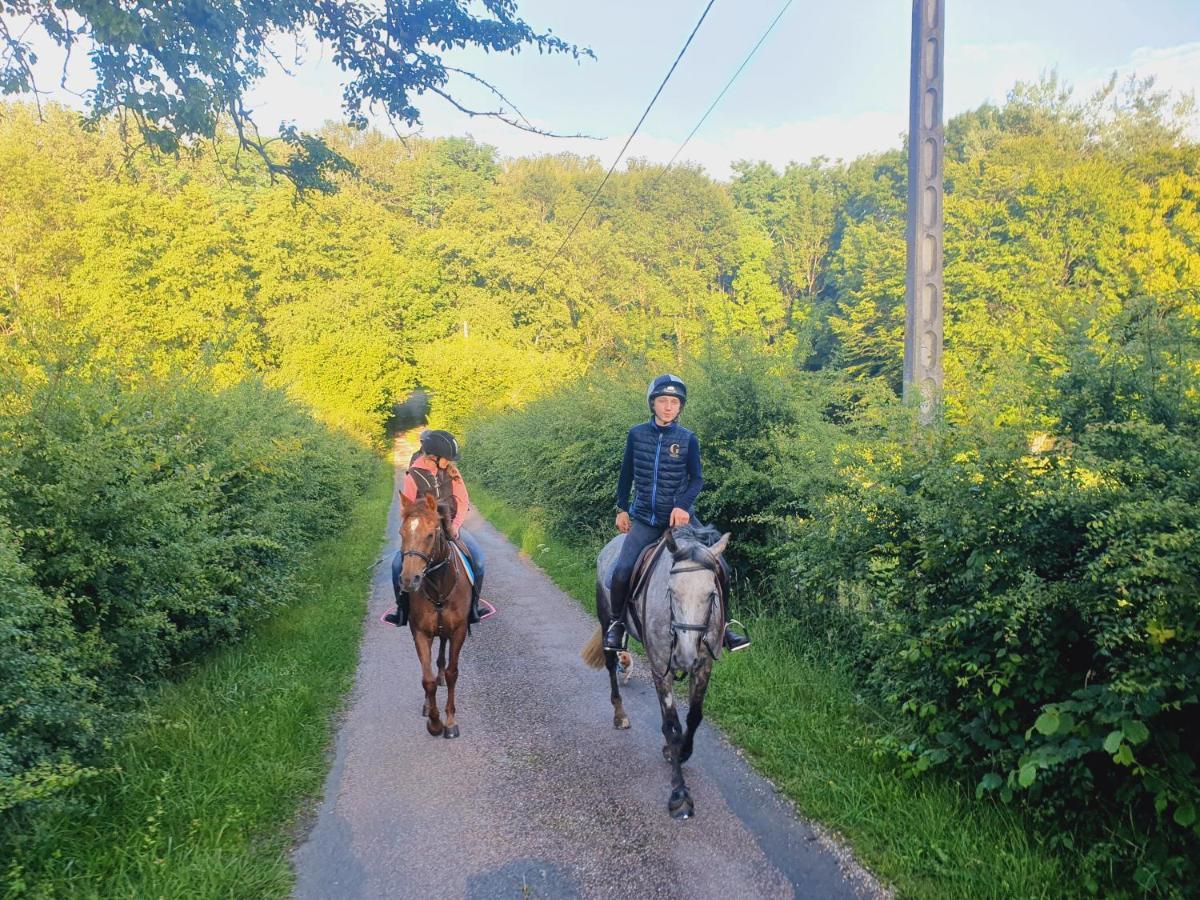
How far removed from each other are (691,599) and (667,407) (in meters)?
1.76

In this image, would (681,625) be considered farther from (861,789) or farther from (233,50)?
(233,50)

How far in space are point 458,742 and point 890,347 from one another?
1177 inches

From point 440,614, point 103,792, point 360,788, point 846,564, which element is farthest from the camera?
point 440,614

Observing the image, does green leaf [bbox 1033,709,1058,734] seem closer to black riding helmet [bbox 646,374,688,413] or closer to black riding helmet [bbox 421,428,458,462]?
black riding helmet [bbox 646,374,688,413]

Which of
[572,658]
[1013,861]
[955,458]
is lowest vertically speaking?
[572,658]

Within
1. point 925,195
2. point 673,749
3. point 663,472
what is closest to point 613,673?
point 673,749

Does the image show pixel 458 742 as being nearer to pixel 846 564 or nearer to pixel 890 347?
pixel 846 564

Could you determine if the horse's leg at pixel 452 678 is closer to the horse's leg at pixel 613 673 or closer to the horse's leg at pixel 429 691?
the horse's leg at pixel 429 691

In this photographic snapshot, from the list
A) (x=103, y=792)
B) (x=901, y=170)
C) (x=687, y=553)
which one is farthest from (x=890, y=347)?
(x=103, y=792)

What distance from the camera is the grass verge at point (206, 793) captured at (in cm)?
348

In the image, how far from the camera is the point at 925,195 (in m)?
6.57

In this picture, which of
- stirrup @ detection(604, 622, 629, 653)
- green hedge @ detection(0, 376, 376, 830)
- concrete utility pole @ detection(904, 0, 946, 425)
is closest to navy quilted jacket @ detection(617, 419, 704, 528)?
stirrup @ detection(604, 622, 629, 653)

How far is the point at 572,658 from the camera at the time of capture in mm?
7637

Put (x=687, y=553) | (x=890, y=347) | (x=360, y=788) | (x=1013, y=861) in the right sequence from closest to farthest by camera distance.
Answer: (x=1013, y=861) < (x=687, y=553) < (x=360, y=788) < (x=890, y=347)
